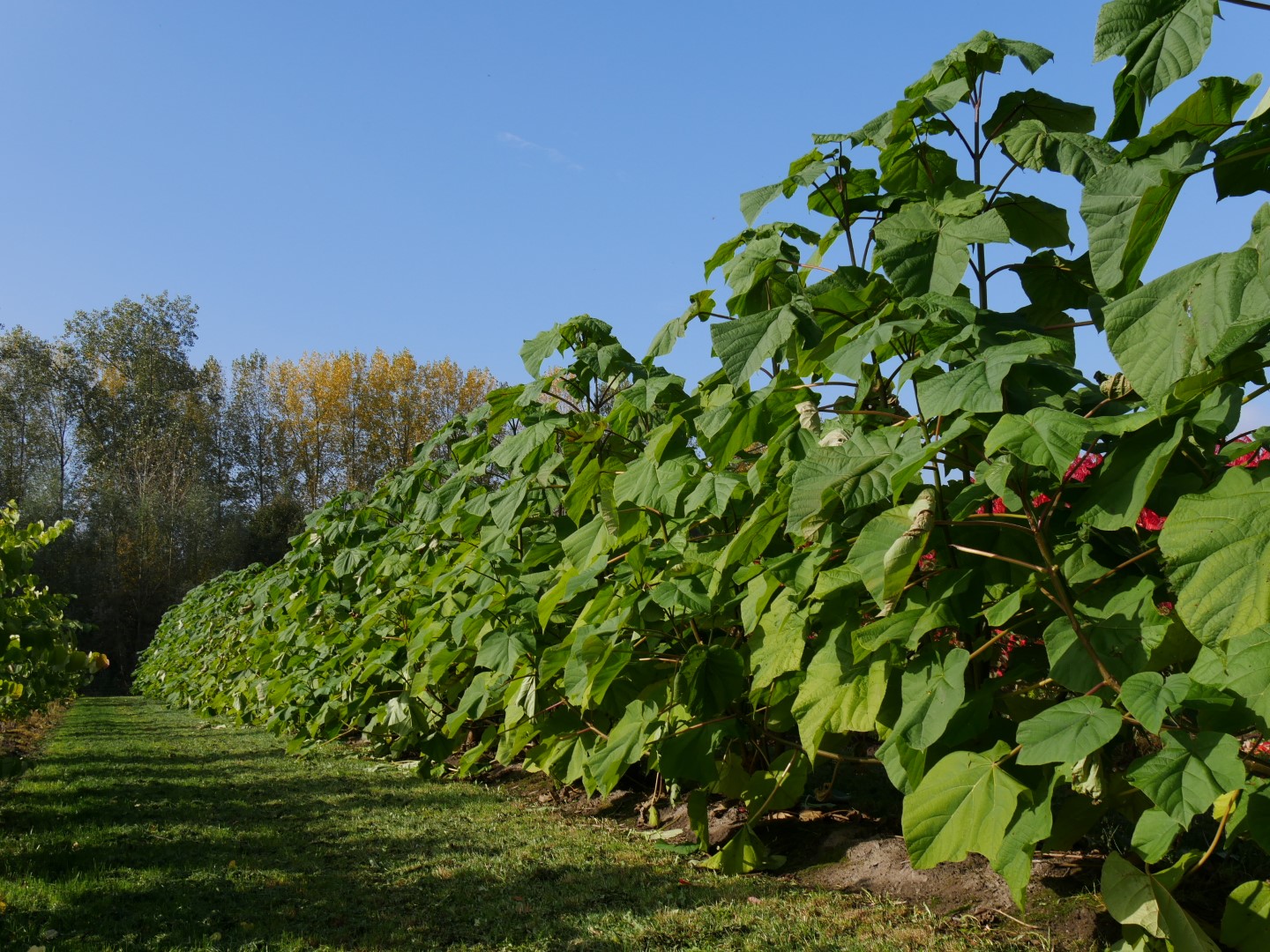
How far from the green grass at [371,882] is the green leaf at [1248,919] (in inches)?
26.1

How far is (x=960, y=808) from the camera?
1685mm

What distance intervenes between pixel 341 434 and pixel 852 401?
3822cm

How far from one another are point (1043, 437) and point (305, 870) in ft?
9.96

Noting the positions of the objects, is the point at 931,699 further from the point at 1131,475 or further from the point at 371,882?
the point at 371,882

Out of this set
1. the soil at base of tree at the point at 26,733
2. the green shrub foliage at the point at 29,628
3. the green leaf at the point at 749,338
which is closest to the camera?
the green leaf at the point at 749,338

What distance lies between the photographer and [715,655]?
9.04ft

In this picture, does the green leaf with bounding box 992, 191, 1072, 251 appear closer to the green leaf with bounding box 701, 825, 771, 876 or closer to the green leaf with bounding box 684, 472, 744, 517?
the green leaf with bounding box 684, 472, 744, 517

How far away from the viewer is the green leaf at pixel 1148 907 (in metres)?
1.63

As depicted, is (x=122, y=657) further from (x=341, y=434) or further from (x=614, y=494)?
(x=614, y=494)

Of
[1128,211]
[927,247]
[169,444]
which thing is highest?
[169,444]

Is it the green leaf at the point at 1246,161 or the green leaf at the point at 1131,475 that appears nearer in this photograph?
the green leaf at the point at 1246,161

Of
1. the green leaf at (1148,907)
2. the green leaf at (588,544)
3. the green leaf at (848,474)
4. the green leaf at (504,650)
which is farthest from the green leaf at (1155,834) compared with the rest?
the green leaf at (504,650)

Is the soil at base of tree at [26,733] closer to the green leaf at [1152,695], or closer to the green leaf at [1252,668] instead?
the green leaf at [1152,695]

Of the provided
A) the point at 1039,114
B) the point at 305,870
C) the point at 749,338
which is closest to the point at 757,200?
the point at 749,338
